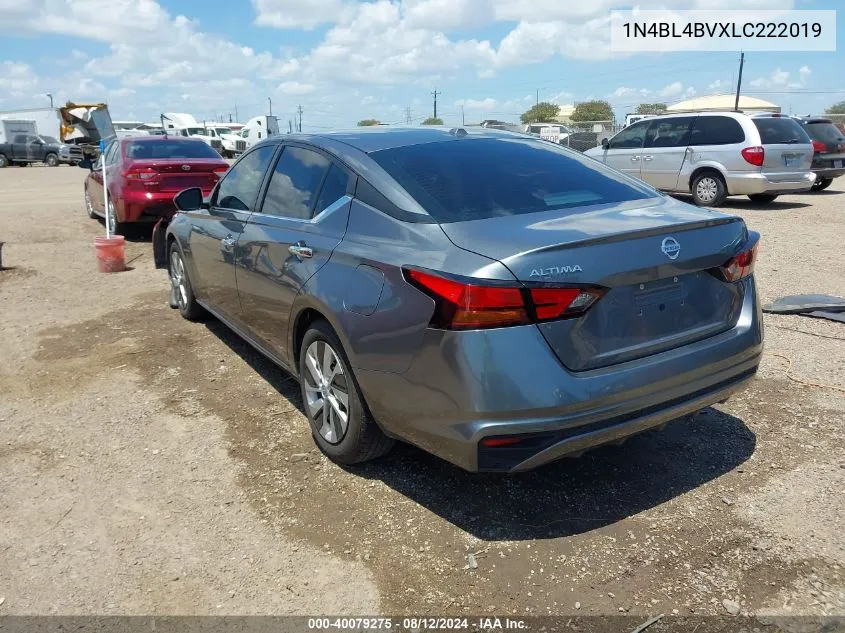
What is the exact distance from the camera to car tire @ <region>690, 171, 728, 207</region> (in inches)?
506

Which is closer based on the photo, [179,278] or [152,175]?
[179,278]

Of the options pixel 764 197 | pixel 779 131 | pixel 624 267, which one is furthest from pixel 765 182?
pixel 624 267

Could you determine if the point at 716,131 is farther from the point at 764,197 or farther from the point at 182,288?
the point at 182,288

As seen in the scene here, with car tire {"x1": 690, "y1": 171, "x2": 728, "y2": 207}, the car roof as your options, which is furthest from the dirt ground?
car tire {"x1": 690, "y1": 171, "x2": 728, "y2": 207}

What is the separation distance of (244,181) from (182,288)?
1.81 meters

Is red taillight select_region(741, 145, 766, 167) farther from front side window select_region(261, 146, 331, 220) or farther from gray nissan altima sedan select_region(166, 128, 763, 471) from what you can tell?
front side window select_region(261, 146, 331, 220)

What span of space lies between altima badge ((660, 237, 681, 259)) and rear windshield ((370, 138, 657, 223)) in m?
0.51

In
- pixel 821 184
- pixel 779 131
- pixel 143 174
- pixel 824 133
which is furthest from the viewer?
pixel 821 184

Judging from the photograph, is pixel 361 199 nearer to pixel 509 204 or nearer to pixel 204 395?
pixel 509 204

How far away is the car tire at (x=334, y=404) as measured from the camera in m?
3.28

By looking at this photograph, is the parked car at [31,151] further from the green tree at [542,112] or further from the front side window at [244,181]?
the green tree at [542,112]

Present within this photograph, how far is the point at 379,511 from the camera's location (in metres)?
3.19

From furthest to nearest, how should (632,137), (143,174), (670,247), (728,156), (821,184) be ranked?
(821,184), (632,137), (728,156), (143,174), (670,247)

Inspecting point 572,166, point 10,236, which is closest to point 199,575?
point 572,166
